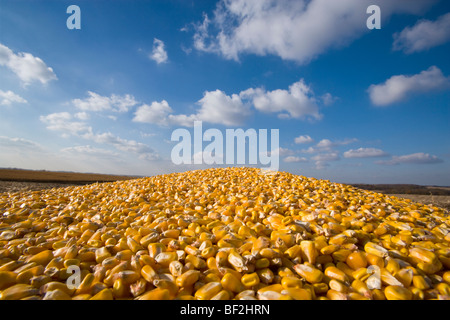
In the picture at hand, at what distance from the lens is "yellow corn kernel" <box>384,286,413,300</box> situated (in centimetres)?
167

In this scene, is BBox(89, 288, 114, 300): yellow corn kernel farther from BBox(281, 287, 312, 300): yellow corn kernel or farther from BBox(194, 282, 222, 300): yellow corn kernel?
BBox(281, 287, 312, 300): yellow corn kernel

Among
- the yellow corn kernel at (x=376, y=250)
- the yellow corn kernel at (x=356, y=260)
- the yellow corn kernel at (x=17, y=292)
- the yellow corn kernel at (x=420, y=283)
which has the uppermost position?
the yellow corn kernel at (x=376, y=250)

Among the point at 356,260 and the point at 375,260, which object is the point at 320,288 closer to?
the point at 356,260

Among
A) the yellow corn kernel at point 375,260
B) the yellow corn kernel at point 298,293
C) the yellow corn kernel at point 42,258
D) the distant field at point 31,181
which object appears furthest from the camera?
the distant field at point 31,181

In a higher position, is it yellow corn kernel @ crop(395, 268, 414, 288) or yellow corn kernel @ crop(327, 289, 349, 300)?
yellow corn kernel @ crop(395, 268, 414, 288)

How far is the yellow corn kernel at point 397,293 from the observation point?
5.48 feet

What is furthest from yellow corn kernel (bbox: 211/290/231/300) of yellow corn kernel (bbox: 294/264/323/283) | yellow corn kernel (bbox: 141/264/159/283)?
yellow corn kernel (bbox: 294/264/323/283)

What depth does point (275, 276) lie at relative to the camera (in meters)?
1.96

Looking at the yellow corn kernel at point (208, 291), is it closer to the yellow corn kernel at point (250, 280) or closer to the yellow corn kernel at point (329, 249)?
the yellow corn kernel at point (250, 280)

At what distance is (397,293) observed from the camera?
66.2 inches

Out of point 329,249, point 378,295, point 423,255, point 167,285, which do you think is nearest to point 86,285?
point 167,285

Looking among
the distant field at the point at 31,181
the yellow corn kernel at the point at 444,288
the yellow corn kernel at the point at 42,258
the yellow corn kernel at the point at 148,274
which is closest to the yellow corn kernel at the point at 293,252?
the yellow corn kernel at the point at 444,288
